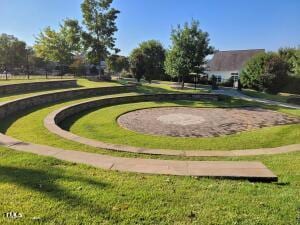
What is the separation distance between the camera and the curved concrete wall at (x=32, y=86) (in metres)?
14.8

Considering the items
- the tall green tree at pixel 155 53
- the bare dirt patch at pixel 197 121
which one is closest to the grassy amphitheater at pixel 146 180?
the bare dirt patch at pixel 197 121

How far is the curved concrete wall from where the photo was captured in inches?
581

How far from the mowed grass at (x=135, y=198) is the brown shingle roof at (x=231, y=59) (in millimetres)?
43384

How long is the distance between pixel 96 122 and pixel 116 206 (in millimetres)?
8172

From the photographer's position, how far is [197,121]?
11.8m

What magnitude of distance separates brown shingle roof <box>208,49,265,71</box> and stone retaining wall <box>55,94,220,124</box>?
87.3 feet

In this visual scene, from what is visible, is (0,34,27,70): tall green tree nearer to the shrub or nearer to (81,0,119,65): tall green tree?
(81,0,119,65): tall green tree

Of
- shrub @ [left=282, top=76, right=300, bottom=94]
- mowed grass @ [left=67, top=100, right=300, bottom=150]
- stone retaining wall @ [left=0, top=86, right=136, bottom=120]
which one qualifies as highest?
shrub @ [left=282, top=76, right=300, bottom=94]

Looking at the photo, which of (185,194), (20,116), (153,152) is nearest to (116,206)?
(185,194)

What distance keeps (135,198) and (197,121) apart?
8807 millimetres

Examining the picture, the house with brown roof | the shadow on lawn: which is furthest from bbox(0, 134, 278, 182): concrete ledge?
the house with brown roof

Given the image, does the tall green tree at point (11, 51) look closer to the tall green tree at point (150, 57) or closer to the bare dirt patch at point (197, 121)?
the tall green tree at point (150, 57)

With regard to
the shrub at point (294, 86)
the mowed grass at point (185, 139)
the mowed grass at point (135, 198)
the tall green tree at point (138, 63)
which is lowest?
the mowed grass at point (185, 139)

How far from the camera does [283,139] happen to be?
887 centimetres
